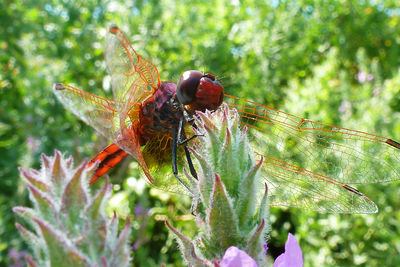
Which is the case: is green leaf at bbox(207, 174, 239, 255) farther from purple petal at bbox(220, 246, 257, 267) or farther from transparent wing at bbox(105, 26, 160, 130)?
transparent wing at bbox(105, 26, 160, 130)

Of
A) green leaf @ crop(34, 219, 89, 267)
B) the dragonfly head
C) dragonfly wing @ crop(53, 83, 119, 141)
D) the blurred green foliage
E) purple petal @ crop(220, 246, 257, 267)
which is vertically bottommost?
A: the blurred green foliage

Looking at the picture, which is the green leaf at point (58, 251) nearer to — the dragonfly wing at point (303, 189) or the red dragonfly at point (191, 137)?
the red dragonfly at point (191, 137)

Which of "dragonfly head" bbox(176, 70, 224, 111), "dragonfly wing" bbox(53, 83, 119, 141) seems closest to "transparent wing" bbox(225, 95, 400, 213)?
"dragonfly head" bbox(176, 70, 224, 111)

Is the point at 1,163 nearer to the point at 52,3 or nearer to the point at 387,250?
the point at 52,3

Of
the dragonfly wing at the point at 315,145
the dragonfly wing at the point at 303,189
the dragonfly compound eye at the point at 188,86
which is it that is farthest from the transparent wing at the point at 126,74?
the dragonfly wing at the point at 303,189

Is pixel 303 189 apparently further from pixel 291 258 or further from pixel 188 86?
pixel 291 258

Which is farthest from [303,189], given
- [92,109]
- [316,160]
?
[92,109]
